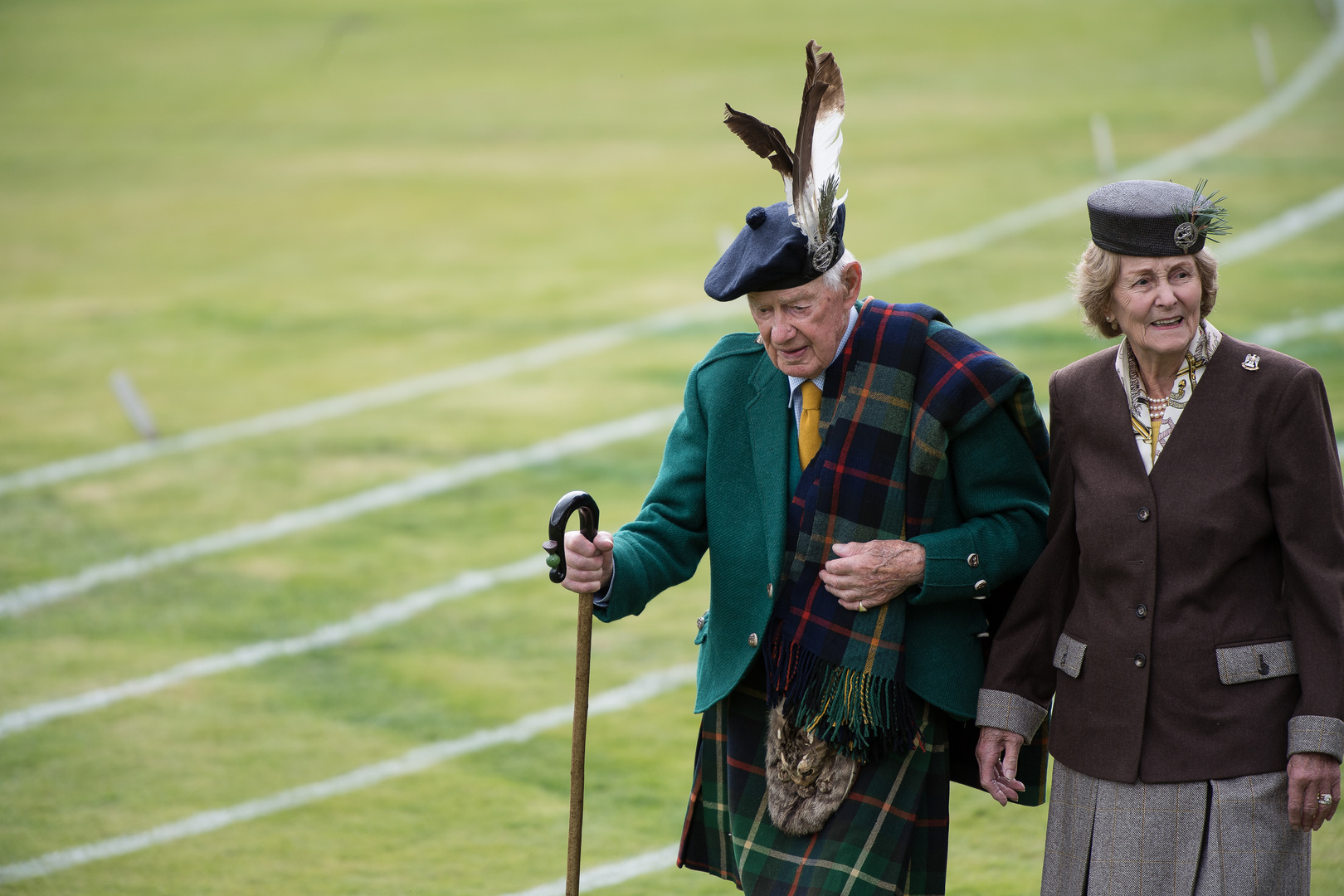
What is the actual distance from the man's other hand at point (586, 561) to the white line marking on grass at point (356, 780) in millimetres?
2500

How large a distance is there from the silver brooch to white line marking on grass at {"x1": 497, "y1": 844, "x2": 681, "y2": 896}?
102 inches

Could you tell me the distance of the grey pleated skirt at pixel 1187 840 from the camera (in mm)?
3121

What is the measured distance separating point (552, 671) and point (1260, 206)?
29.4 feet

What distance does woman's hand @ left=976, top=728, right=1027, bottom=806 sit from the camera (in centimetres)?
343

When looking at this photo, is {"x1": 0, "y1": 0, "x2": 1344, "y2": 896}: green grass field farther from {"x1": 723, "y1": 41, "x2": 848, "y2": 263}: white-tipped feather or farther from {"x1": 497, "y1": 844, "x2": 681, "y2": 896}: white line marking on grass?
{"x1": 723, "y1": 41, "x2": 848, "y2": 263}: white-tipped feather

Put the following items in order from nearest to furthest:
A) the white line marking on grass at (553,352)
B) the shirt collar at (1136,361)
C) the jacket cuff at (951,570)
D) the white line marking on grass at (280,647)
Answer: the shirt collar at (1136,361)
the jacket cuff at (951,570)
the white line marking on grass at (280,647)
the white line marking on grass at (553,352)

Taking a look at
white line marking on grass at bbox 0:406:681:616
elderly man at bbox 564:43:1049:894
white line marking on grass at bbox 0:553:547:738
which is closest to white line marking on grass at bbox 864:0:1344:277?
white line marking on grass at bbox 0:406:681:616

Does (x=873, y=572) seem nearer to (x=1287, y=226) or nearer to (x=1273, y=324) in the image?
(x=1273, y=324)

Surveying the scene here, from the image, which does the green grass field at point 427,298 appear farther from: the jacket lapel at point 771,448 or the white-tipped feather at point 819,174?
the white-tipped feather at point 819,174

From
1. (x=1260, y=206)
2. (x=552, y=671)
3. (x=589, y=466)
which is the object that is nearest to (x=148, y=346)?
(x=589, y=466)

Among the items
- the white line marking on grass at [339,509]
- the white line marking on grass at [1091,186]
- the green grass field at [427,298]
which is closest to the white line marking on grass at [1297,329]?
the green grass field at [427,298]

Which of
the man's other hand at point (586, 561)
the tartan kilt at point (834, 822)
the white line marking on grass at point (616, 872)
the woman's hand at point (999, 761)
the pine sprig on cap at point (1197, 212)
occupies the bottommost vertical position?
the white line marking on grass at point (616, 872)

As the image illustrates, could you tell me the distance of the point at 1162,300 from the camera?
10.4 ft

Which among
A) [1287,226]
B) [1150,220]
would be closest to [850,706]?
[1150,220]
